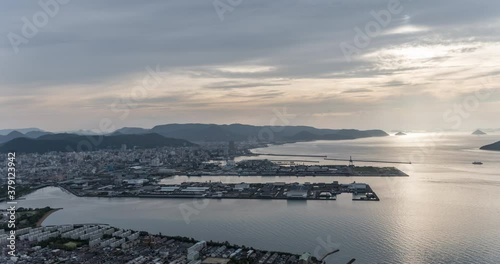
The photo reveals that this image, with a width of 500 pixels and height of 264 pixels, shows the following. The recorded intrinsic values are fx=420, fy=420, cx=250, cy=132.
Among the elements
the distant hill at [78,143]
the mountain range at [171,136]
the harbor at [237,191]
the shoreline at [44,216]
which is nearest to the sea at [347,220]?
the shoreline at [44,216]

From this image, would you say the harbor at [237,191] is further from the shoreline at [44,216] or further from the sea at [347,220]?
the shoreline at [44,216]

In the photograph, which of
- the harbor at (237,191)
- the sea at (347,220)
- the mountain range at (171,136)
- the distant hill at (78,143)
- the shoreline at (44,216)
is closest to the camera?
the sea at (347,220)

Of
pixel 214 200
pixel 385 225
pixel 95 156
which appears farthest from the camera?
pixel 95 156

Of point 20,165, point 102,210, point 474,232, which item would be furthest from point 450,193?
point 20,165

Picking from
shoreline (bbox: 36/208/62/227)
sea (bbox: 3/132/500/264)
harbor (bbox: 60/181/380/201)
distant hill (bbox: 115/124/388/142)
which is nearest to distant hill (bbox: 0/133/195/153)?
distant hill (bbox: 115/124/388/142)

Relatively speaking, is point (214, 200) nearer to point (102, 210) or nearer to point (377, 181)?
point (102, 210)

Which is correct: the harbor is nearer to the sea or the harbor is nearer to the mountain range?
the sea
